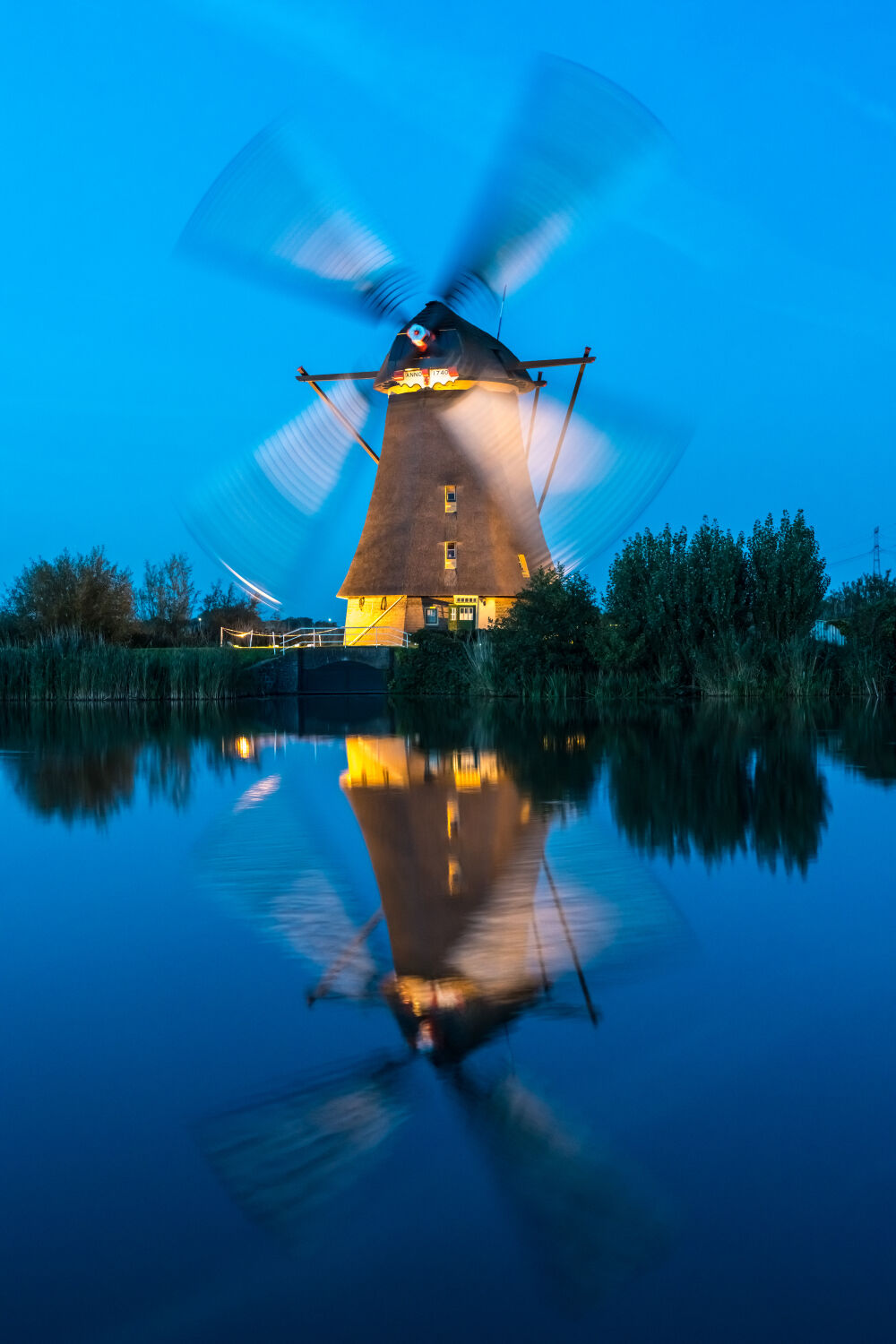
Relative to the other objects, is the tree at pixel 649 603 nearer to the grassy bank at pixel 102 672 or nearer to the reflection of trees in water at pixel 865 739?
the reflection of trees in water at pixel 865 739

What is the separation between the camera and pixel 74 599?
2925 cm

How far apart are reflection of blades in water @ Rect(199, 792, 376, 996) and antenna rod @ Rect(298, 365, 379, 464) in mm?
22512

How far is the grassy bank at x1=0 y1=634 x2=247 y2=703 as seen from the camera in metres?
23.5

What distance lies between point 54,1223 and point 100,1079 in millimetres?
684

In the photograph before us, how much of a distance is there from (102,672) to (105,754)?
1191 centimetres

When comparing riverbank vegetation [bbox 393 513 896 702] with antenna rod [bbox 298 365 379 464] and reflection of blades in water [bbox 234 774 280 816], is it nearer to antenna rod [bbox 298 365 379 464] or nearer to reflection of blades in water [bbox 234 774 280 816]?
antenna rod [bbox 298 365 379 464]

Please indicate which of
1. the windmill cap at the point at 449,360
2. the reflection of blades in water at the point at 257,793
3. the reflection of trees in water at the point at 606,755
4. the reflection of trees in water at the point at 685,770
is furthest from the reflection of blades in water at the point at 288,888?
the windmill cap at the point at 449,360

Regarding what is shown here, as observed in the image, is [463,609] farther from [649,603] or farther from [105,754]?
[105,754]

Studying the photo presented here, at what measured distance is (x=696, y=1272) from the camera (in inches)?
74.0

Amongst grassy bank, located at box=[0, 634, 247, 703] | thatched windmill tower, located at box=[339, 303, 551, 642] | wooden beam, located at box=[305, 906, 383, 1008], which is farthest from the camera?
thatched windmill tower, located at box=[339, 303, 551, 642]

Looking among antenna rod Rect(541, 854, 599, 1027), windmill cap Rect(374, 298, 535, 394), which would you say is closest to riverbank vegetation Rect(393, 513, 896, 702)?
windmill cap Rect(374, 298, 535, 394)

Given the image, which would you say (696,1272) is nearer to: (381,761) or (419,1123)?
(419,1123)

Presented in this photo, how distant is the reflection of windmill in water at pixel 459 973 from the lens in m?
2.10

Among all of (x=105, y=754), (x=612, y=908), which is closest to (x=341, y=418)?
(x=105, y=754)
